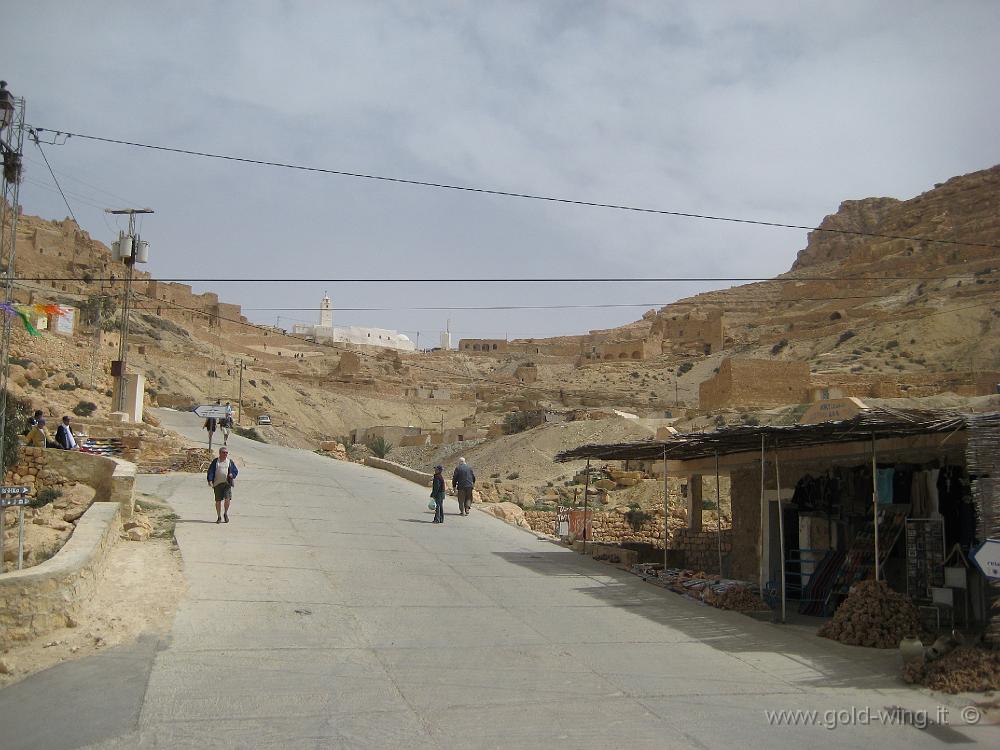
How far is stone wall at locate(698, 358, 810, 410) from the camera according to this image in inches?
1574

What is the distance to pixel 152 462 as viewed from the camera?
85.3ft

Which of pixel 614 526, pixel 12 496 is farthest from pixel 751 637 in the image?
pixel 614 526

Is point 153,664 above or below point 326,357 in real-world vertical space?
below

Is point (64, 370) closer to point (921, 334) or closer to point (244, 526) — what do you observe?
Result: point (244, 526)

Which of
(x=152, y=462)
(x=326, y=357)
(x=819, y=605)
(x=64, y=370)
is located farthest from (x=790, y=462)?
(x=326, y=357)

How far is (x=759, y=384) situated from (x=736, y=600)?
2997 centimetres

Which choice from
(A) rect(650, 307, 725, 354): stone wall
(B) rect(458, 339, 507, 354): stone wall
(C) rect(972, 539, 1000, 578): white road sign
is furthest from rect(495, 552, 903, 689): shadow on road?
(B) rect(458, 339, 507, 354): stone wall

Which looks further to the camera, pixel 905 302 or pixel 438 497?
pixel 905 302

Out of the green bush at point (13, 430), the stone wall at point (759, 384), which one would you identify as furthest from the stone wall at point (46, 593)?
the stone wall at point (759, 384)

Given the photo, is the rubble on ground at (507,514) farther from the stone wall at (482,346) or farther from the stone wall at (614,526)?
the stone wall at (482,346)

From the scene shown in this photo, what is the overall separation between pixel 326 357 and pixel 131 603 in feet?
270

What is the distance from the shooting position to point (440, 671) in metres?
7.68

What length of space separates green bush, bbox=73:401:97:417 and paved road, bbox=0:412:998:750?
60.5 feet

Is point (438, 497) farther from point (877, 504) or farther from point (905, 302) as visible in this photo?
point (905, 302)
